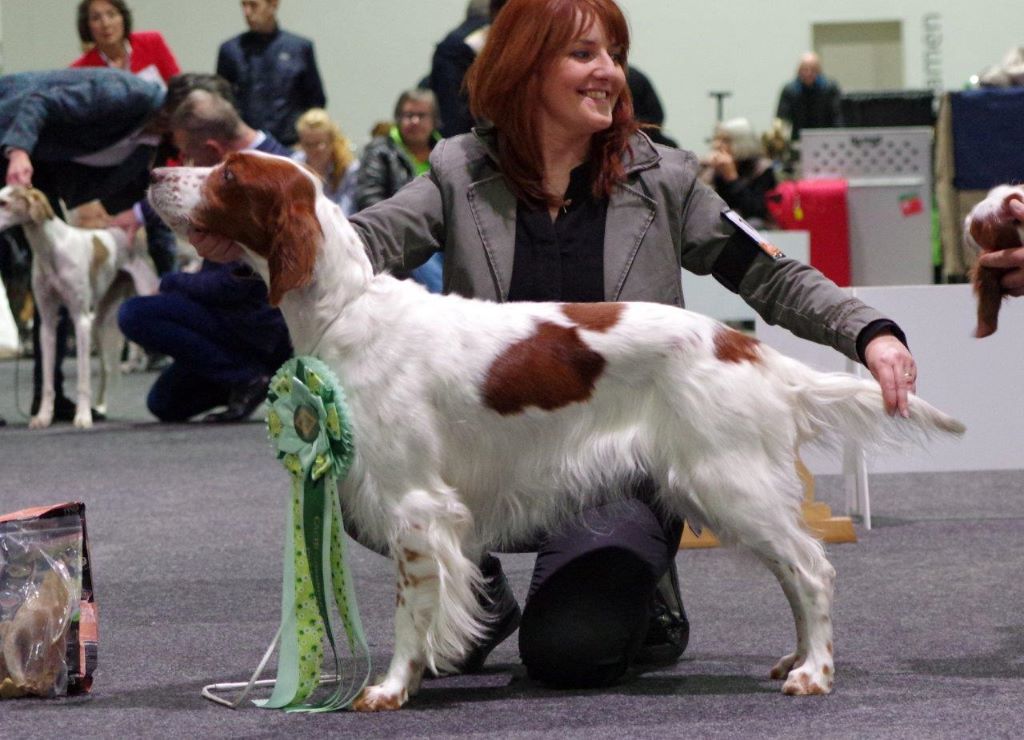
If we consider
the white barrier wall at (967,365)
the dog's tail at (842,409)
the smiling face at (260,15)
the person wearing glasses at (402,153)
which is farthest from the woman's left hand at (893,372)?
the smiling face at (260,15)

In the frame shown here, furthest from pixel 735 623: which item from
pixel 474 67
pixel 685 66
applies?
pixel 685 66

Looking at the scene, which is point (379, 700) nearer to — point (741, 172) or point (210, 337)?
point (210, 337)

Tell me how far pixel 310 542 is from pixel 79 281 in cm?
517

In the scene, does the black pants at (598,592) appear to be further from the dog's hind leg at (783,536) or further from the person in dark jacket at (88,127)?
the person in dark jacket at (88,127)

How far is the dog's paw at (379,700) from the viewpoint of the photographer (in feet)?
7.76

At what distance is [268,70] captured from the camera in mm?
8883

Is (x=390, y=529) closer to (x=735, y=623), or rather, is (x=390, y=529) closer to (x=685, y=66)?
(x=735, y=623)

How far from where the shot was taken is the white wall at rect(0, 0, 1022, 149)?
45.8 ft

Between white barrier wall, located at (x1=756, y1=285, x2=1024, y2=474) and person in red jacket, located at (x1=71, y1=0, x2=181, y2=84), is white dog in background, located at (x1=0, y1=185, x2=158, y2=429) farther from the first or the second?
white barrier wall, located at (x1=756, y1=285, x2=1024, y2=474)

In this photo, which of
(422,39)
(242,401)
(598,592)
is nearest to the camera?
(598,592)

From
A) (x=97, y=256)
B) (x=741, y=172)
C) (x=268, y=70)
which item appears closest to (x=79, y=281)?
(x=97, y=256)

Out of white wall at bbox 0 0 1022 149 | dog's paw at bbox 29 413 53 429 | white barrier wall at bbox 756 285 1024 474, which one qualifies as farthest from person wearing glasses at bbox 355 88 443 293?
white wall at bbox 0 0 1022 149

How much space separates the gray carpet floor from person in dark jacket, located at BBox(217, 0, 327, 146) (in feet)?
13.8

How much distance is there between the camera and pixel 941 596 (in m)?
3.18
